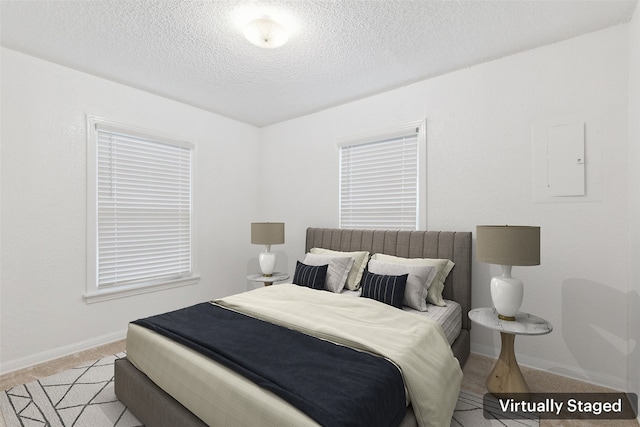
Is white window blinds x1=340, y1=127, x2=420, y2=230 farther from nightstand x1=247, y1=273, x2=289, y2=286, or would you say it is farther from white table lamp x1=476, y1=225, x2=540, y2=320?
white table lamp x1=476, y1=225, x2=540, y2=320

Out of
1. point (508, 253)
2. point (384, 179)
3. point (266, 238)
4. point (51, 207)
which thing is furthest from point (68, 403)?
point (384, 179)

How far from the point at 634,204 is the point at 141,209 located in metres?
4.47

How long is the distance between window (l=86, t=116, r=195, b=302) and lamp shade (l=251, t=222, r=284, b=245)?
0.88 meters

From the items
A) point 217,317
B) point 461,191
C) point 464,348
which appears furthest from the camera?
point 461,191

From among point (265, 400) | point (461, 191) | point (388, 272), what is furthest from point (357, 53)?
point (265, 400)

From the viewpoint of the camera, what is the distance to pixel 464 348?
8.80 feet

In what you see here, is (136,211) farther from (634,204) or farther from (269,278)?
(634,204)

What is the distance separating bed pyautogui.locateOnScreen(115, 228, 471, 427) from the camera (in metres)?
1.41

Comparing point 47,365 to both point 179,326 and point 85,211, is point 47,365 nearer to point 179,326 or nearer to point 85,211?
point 85,211

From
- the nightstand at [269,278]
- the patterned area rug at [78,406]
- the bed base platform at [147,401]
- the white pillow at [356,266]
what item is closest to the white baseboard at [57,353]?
the patterned area rug at [78,406]

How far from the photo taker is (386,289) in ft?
8.77

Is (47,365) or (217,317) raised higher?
(217,317)

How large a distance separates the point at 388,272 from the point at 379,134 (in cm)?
163

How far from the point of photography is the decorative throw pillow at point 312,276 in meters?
3.17
